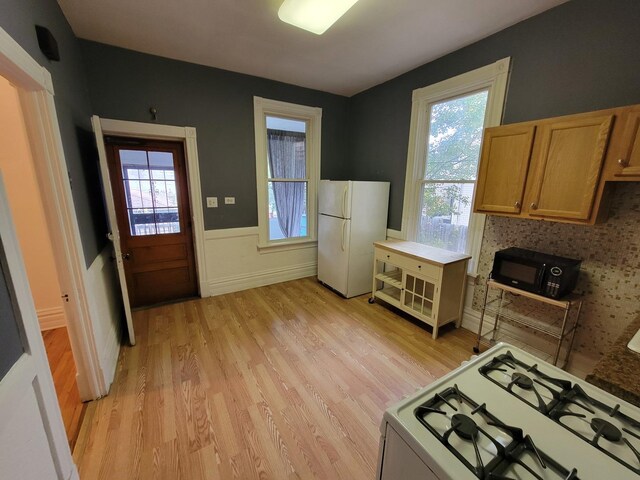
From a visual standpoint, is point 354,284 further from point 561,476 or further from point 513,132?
point 561,476

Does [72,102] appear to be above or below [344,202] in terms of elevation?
above

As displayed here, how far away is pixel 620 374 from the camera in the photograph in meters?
0.93

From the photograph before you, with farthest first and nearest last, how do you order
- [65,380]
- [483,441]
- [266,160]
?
[266,160], [65,380], [483,441]

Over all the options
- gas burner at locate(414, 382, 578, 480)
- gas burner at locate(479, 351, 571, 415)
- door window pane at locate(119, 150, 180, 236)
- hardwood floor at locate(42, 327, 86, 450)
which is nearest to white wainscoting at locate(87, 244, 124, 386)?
hardwood floor at locate(42, 327, 86, 450)

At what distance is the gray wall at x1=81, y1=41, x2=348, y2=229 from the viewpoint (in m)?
2.61

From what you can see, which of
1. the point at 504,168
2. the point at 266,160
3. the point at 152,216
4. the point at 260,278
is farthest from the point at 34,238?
the point at 504,168

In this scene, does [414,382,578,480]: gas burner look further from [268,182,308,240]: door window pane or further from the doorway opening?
[268,182,308,240]: door window pane

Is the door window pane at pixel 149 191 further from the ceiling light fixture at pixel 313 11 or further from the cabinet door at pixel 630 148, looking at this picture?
the cabinet door at pixel 630 148

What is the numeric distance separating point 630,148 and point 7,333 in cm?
301

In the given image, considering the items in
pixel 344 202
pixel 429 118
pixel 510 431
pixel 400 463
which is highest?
pixel 429 118

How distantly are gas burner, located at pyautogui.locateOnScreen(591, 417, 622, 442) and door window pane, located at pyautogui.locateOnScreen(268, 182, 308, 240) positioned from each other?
11.4 ft

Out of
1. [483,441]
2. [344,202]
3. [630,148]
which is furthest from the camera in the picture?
[344,202]

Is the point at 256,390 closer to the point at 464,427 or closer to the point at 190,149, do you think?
the point at 464,427

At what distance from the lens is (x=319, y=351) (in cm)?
242
